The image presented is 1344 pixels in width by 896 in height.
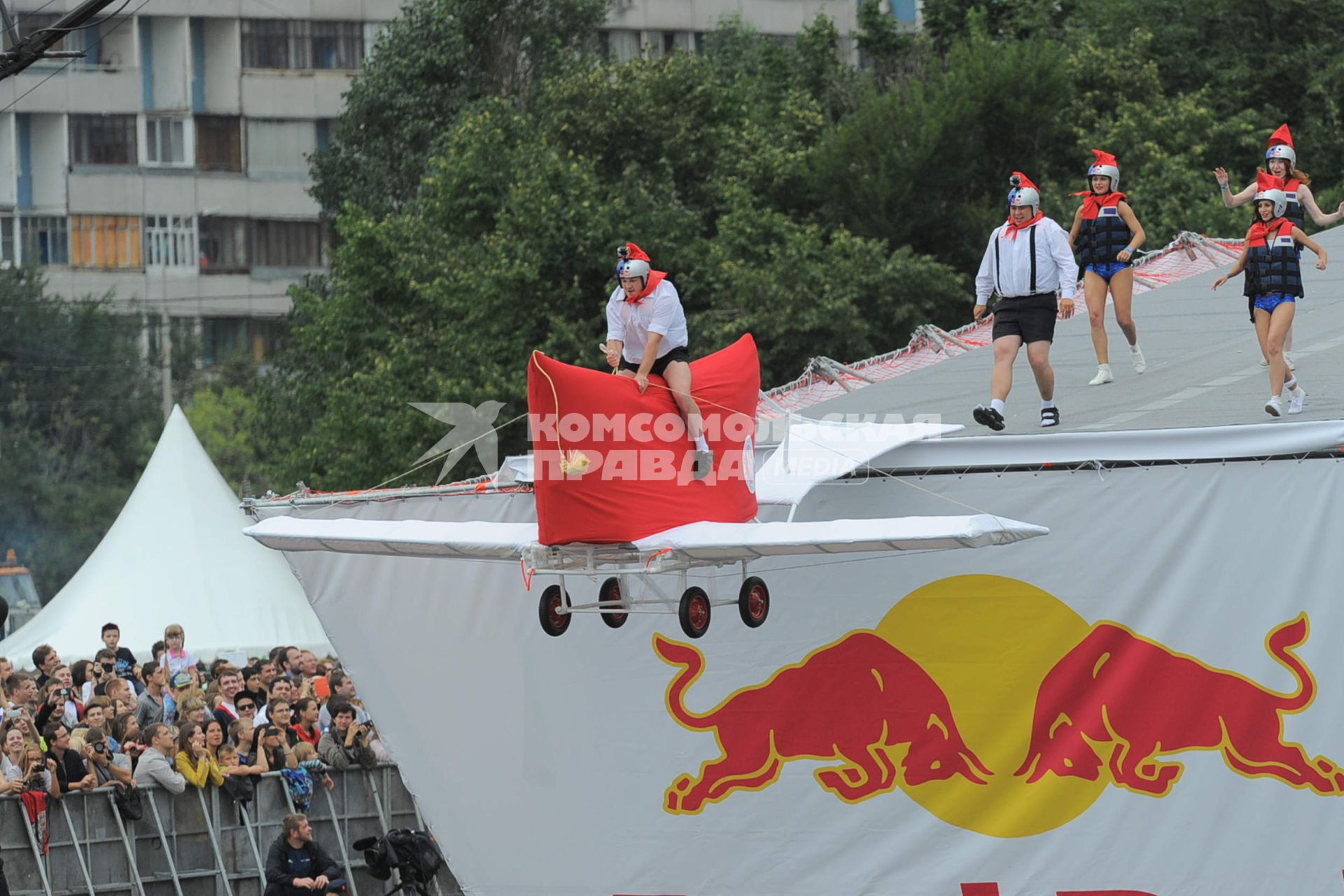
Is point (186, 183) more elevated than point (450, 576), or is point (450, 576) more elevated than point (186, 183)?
point (186, 183)

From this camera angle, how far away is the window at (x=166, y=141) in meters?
61.1

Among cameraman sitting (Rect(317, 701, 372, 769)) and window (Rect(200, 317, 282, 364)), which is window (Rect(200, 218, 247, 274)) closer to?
window (Rect(200, 317, 282, 364))

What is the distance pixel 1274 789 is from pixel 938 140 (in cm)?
2326

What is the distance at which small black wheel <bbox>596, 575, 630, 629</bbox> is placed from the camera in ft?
37.7

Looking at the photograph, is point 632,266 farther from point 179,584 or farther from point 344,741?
point 179,584

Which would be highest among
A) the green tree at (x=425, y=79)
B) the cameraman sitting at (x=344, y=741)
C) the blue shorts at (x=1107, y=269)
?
the green tree at (x=425, y=79)

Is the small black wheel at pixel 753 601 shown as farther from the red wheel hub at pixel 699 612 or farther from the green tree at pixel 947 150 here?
the green tree at pixel 947 150

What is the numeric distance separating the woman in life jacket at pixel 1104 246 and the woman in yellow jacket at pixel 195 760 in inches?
292

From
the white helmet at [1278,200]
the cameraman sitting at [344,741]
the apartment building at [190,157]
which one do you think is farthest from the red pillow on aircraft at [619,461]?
the apartment building at [190,157]

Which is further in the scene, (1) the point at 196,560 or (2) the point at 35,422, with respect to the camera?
(2) the point at 35,422

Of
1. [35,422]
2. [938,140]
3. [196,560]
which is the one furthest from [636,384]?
[35,422]

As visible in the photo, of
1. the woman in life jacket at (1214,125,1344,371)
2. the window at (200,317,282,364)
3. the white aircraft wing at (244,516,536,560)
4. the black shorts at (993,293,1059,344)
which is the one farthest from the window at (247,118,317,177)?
the woman in life jacket at (1214,125,1344,371)

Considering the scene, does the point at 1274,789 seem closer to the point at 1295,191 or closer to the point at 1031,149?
the point at 1295,191

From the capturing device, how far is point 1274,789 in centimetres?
1058
